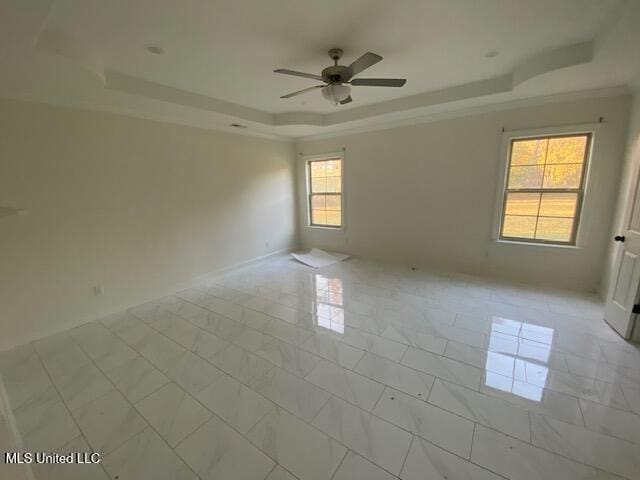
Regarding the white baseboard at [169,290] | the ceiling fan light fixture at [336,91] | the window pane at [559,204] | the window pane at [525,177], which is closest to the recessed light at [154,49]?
the ceiling fan light fixture at [336,91]

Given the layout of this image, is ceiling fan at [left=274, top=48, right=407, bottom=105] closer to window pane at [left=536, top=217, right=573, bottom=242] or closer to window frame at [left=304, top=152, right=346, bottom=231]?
window frame at [left=304, top=152, right=346, bottom=231]

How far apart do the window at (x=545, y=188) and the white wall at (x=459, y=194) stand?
0.16 meters

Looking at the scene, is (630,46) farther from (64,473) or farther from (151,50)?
(64,473)

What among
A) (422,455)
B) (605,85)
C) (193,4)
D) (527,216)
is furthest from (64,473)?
(605,85)

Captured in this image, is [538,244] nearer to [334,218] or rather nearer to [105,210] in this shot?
[334,218]

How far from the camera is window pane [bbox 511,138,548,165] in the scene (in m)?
3.61

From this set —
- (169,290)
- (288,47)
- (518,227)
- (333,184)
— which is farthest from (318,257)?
(288,47)

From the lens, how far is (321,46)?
237 cm

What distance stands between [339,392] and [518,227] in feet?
11.9

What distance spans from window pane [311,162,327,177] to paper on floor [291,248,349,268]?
64.5 inches

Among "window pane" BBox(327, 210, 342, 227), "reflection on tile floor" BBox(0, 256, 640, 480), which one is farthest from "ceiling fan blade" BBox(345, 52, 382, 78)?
"window pane" BBox(327, 210, 342, 227)

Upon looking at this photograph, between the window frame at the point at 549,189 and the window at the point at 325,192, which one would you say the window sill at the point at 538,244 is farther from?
the window at the point at 325,192

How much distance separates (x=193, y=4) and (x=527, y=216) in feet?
14.9

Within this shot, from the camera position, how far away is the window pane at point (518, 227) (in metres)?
3.82
